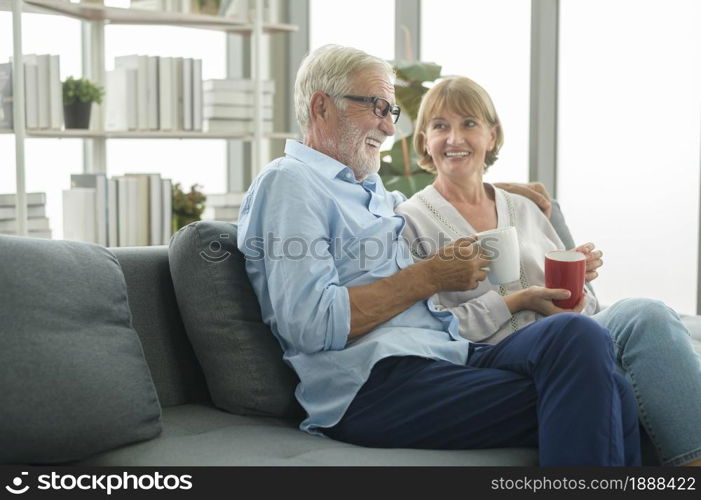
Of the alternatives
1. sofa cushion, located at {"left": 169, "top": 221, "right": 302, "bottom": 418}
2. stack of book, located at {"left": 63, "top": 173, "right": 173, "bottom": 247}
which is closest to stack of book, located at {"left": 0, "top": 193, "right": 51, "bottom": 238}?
stack of book, located at {"left": 63, "top": 173, "right": 173, "bottom": 247}

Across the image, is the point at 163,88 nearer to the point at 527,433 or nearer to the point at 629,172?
the point at 629,172

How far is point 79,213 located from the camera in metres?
3.60

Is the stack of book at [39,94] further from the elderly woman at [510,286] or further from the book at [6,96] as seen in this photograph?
the elderly woman at [510,286]

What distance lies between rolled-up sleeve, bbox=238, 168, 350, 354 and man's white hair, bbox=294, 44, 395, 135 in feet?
0.91

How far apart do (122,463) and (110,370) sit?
170 millimetres

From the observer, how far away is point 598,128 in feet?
12.3

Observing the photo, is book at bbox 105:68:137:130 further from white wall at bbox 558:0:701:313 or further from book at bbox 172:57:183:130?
white wall at bbox 558:0:701:313

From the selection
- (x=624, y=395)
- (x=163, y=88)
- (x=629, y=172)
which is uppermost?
(x=163, y=88)

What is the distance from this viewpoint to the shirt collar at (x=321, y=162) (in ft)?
6.22

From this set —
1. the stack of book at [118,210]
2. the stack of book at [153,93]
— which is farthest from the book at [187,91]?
the stack of book at [118,210]

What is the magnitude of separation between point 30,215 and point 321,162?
1973 mm

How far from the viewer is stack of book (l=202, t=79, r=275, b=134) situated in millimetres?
4047

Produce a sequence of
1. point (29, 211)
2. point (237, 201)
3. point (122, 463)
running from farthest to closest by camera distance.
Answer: point (237, 201)
point (29, 211)
point (122, 463)

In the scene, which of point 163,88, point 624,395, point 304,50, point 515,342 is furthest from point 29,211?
point 624,395
